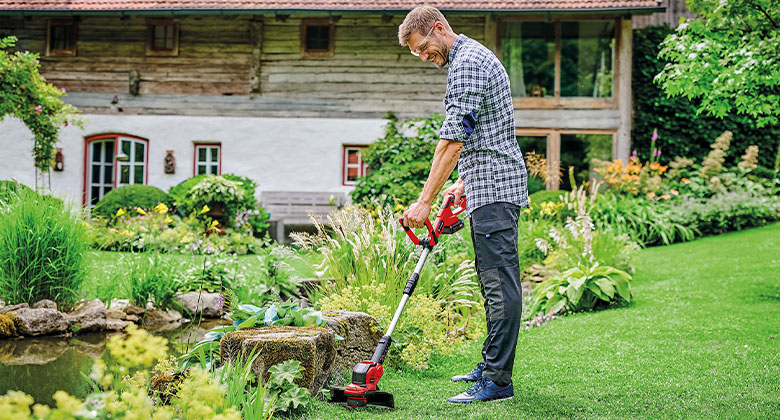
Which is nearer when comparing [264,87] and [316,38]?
[264,87]

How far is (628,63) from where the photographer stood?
14.0m

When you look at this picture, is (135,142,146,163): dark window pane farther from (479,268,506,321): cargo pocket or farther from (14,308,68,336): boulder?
(479,268,506,321): cargo pocket

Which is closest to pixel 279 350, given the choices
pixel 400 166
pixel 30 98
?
pixel 400 166

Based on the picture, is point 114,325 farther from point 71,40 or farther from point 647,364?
point 71,40

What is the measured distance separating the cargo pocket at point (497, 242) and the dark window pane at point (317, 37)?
11.8 meters

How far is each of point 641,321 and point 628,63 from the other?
9674mm

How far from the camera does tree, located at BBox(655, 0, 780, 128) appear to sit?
5.70 meters

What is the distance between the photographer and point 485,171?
11.5 ft

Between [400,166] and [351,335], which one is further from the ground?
[400,166]

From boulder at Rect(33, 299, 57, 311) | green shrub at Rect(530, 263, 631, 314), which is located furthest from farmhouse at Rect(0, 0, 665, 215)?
boulder at Rect(33, 299, 57, 311)

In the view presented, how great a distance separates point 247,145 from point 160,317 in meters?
8.66

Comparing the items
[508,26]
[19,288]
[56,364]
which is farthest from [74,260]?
[508,26]

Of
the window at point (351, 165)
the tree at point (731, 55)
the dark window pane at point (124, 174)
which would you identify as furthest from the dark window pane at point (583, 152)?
the dark window pane at point (124, 174)

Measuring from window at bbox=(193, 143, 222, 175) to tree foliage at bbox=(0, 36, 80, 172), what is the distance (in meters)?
2.85
